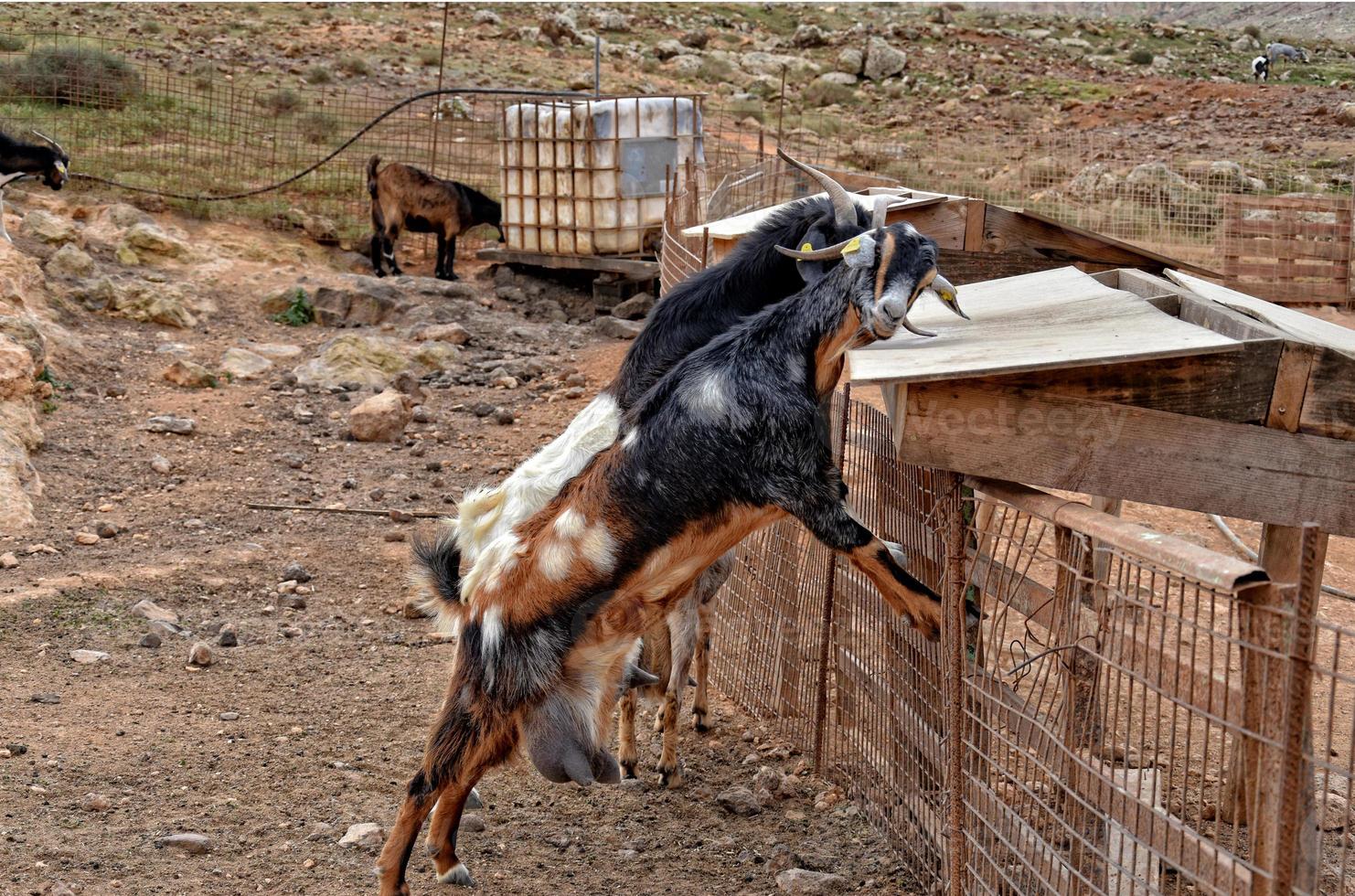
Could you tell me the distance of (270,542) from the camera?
766 cm

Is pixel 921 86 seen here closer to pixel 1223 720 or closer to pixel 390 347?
pixel 390 347

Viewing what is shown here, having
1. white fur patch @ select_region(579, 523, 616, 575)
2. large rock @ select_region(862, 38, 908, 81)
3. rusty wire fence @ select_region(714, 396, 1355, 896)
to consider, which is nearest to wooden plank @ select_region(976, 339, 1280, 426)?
rusty wire fence @ select_region(714, 396, 1355, 896)

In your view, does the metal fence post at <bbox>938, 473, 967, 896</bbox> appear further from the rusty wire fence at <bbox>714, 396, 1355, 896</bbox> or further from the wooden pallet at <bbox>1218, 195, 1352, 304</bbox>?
the wooden pallet at <bbox>1218, 195, 1352, 304</bbox>

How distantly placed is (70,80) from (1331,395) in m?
19.2

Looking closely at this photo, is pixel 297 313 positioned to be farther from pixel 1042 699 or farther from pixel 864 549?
pixel 1042 699

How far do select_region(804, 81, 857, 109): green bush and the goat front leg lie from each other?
30.9 m

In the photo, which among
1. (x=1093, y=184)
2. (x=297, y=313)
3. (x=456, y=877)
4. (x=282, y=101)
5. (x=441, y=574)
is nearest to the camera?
(x=456, y=877)

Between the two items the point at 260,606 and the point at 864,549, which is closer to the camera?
the point at 864,549

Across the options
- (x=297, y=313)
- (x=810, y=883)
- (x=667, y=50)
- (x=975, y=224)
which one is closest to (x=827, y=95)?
(x=667, y=50)

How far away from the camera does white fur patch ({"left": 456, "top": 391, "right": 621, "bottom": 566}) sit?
4.27 m

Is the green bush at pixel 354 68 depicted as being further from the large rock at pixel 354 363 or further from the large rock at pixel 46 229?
the large rock at pixel 354 363

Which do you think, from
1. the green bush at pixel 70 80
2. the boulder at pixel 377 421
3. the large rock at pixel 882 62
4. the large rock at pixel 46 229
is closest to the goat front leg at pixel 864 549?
the boulder at pixel 377 421

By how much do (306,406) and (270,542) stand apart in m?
3.19

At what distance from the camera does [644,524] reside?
3.87m
